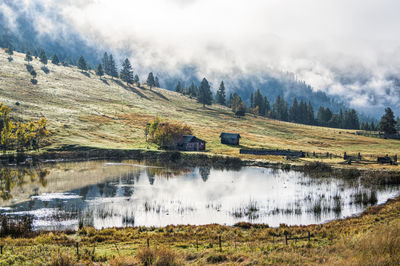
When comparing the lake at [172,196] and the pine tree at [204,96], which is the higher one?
the pine tree at [204,96]

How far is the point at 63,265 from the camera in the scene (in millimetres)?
12594

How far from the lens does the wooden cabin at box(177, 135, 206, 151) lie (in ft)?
306

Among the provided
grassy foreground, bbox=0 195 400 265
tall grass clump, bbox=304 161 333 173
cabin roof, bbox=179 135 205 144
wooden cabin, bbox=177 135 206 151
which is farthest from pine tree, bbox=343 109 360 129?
grassy foreground, bbox=0 195 400 265

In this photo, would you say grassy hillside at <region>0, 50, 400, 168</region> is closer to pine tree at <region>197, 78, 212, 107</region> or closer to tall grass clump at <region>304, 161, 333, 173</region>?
pine tree at <region>197, 78, 212, 107</region>

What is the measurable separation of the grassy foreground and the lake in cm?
501

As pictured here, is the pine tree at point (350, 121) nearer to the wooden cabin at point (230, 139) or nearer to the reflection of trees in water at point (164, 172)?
the wooden cabin at point (230, 139)

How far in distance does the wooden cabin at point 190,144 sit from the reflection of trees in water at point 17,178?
43627 millimetres

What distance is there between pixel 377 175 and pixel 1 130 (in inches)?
3416

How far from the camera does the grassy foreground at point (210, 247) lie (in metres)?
12.1

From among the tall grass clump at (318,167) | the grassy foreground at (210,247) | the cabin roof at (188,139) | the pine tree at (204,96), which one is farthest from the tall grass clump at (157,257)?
the pine tree at (204,96)

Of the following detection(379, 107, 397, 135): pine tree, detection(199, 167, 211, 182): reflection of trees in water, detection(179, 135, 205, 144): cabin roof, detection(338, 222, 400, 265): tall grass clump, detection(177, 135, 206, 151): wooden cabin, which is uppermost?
detection(379, 107, 397, 135): pine tree

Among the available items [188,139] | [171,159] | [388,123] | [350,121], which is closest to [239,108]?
[388,123]

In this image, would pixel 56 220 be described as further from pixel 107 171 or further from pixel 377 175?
pixel 377 175

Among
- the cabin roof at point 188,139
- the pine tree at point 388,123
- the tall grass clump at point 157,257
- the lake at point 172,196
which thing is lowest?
the lake at point 172,196
